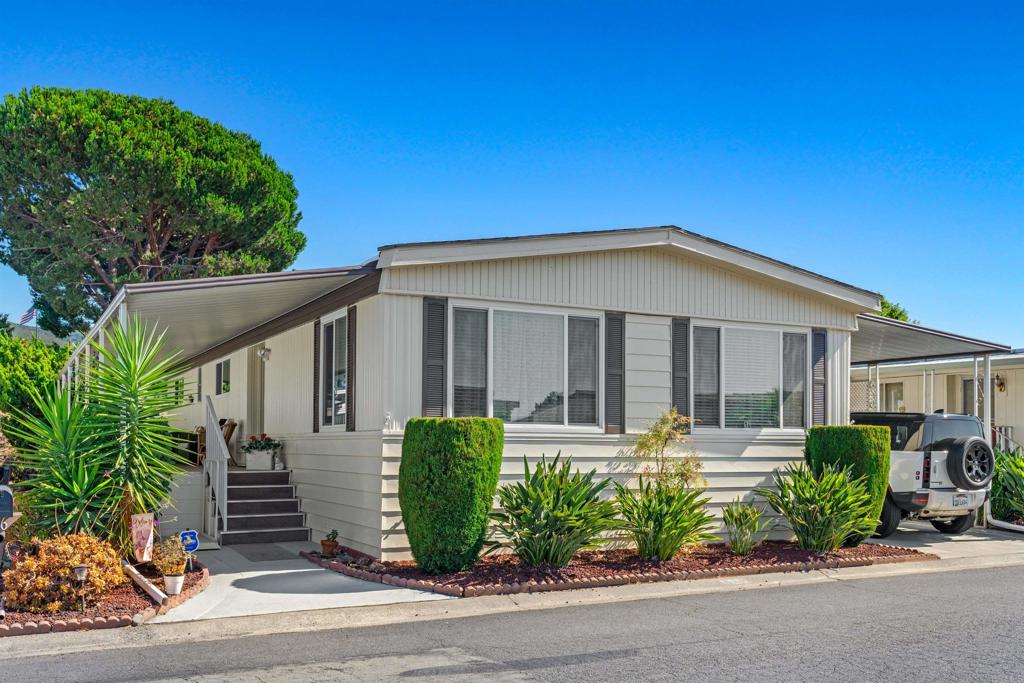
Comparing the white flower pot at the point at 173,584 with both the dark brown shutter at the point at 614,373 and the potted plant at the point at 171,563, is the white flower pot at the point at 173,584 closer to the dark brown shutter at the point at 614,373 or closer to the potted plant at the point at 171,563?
the potted plant at the point at 171,563

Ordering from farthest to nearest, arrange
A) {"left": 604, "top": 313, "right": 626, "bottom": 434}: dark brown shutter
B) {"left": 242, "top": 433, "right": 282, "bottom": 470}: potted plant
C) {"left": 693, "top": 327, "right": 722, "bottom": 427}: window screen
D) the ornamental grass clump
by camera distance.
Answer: {"left": 242, "top": 433, "right": 282, "bottom": 470}: potted plant
{"left": 693, "top": 327, "right": 722, "bottom": 427}: window screen
{"left": 604, "top": 313, "right": 626, "bottom": 434}: dark brown shutter
the ornamental grass clump

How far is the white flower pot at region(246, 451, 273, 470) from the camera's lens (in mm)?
12992

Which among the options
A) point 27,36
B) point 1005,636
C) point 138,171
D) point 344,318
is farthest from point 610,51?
point 27,36

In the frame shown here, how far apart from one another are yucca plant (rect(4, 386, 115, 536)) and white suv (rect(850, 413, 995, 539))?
30.9ft

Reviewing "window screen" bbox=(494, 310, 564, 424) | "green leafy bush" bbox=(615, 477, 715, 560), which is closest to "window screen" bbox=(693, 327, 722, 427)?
"green leafy bush" bbox=(615, 477, 715, 560)

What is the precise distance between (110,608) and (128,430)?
83.0 inches

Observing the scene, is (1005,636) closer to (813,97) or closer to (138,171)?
(813,97)

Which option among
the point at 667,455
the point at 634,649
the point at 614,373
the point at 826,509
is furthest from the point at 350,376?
the point at 826,509

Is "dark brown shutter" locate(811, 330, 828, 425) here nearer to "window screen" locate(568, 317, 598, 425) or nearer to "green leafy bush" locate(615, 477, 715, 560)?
"green leafy bush" locate(615, 477, 715, 560)

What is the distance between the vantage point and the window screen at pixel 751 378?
1188 cm

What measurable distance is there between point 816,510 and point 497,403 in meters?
3.88

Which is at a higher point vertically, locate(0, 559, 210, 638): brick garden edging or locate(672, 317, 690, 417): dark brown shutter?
locate(672, 317, 690, 417): dark brown shutter

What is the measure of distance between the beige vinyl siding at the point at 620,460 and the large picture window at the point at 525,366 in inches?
11.6

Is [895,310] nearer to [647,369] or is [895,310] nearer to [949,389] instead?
[949,389]
